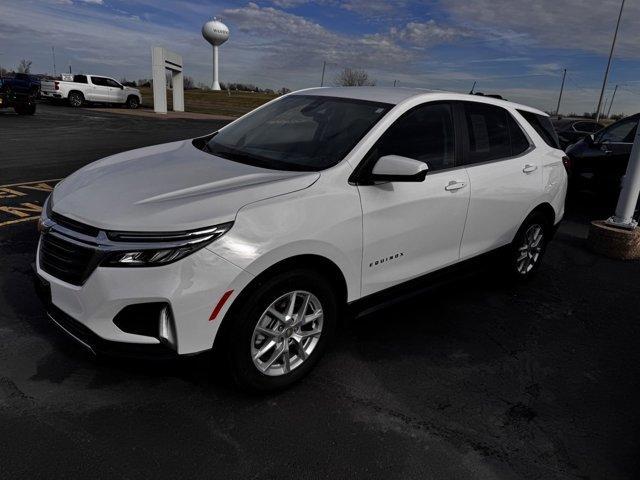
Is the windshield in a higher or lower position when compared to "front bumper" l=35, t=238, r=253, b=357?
higher

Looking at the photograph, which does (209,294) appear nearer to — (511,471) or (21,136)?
(511,471)

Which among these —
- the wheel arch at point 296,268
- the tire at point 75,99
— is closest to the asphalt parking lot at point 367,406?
the wheel arch at point 296,268

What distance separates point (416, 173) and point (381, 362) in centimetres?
130

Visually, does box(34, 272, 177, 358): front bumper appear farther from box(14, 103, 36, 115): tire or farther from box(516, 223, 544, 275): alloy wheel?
box(14, 103, 36, 115): tire

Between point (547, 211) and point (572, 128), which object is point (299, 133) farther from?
point (572, 128)

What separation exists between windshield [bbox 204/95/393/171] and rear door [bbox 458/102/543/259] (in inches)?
37.5

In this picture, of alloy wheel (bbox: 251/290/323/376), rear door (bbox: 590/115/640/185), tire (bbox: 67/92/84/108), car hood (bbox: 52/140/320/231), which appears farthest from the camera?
tire (bbox: 67/92/84/108)

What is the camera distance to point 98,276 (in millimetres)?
2379

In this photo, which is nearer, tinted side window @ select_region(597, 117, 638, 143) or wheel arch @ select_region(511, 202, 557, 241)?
wheel arch @ select_region(511, 202, 557, 241)

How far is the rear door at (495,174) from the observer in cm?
386

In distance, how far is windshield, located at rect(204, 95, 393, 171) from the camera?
317 centimetres

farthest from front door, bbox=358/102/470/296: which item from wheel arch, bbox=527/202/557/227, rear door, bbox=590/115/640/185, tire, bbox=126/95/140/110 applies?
tire, bbox=126/95/140/110

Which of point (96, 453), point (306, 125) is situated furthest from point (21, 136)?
point (96, 453)

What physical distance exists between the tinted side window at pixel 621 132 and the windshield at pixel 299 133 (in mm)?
6580
